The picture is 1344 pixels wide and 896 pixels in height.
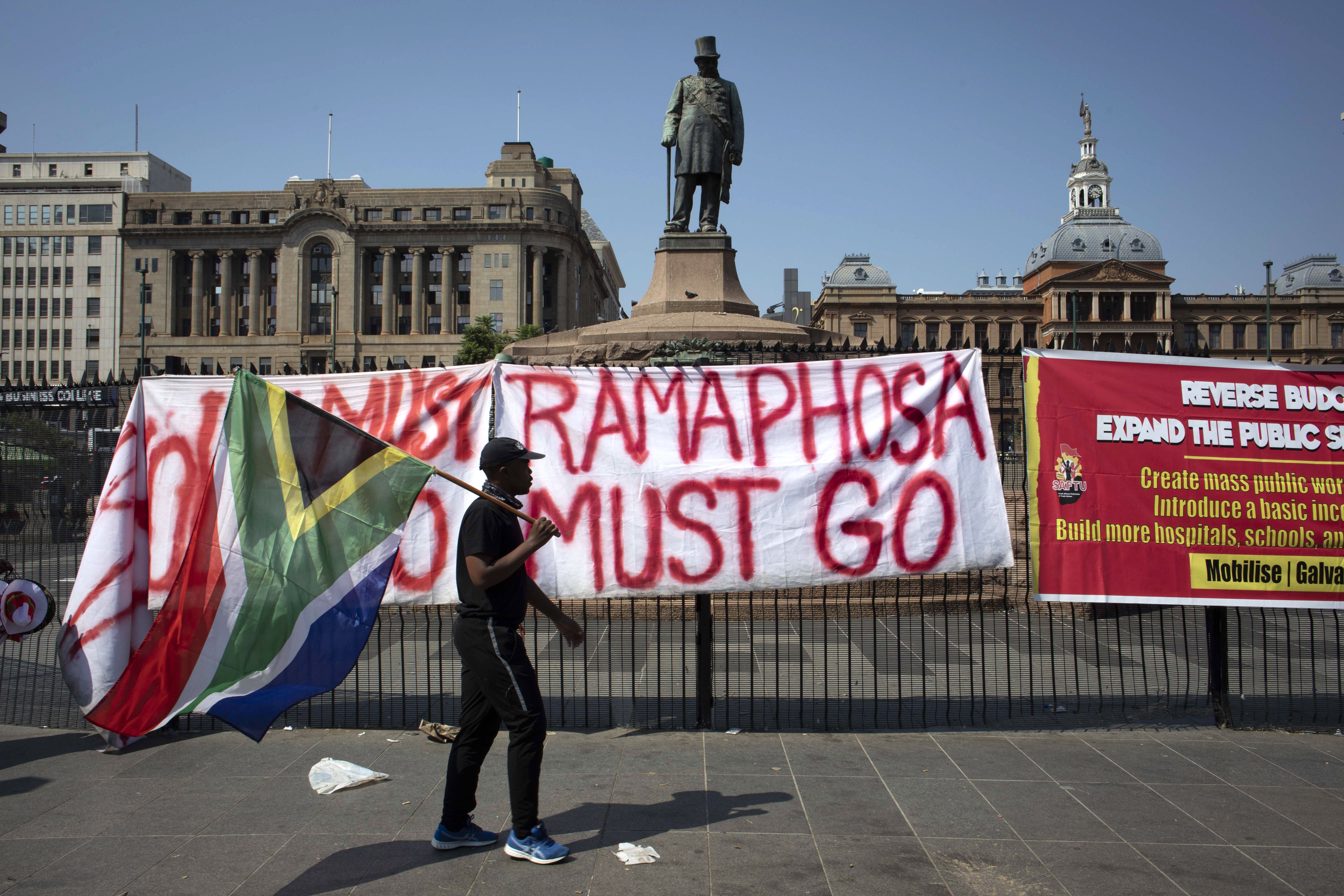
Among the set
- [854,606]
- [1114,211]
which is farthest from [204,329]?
[1114,211]

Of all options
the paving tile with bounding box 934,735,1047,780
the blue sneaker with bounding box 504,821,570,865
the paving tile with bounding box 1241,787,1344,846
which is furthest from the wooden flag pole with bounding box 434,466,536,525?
the paving tile with bounding box 1241,787,1344,846

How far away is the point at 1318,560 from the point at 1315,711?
113cm

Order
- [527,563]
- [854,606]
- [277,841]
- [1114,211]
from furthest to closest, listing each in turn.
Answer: [1114,211] < [854,606] < [527,563] < [277,841]

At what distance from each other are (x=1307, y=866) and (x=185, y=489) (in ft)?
21.6

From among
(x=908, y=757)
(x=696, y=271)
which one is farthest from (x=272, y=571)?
(x=696, y=271)

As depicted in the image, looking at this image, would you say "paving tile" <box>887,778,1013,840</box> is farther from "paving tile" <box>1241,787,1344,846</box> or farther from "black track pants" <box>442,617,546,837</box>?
"black track pants" <box>442,617,546,837</box>

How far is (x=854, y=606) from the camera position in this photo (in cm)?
977

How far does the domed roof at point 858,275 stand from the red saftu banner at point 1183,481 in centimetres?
8021

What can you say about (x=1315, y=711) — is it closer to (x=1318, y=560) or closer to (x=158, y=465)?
(x=1318, y=560)

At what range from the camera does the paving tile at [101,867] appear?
371 cm

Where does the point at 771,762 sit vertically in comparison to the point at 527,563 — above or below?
below

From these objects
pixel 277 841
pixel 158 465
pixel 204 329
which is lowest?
pixel 277 841

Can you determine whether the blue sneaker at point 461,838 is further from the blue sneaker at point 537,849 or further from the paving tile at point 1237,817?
the paving tile at point 1237,817

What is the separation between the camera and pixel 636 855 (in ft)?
13.1
